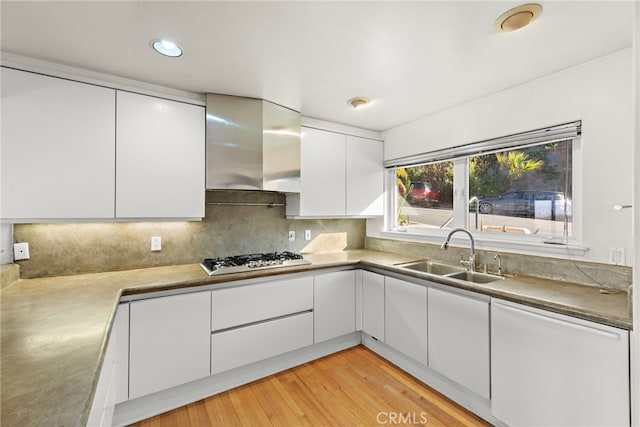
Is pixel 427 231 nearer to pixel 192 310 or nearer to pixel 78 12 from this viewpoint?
pixel 192 310

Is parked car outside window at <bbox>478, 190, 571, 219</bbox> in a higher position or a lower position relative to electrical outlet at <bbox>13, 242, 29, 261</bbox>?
higher

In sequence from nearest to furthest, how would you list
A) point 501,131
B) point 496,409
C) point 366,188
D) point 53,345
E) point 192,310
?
point 53,345 < point 496,409 < point 192,310 < point 501,131 < point 366,188

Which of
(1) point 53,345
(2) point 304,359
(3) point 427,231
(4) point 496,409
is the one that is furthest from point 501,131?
(1) point 53,345

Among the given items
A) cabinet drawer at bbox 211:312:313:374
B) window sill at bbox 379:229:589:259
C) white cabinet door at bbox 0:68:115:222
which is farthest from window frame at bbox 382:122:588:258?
white cabinet door at bbox 0:68:115:222

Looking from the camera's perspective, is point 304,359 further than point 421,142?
No

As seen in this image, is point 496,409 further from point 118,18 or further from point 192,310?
point 118,18

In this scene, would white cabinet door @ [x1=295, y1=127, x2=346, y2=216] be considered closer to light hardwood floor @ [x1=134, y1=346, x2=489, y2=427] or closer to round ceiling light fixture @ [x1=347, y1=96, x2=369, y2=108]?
round ceiling light fixture @ [x1=347, y1=96, x2=369, y2=108]

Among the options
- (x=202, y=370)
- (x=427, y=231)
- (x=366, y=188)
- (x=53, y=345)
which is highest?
(x=366, y=188)

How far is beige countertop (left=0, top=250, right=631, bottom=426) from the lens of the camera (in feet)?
2.25

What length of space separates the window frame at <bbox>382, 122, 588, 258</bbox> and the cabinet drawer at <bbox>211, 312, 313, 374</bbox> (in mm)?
1430

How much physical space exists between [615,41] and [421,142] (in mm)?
1425

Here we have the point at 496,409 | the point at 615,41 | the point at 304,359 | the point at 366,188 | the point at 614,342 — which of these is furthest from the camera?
the point at 366,188

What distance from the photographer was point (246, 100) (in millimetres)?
2309

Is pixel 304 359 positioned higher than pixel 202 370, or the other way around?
pixel 202 370
